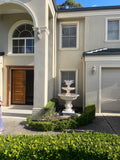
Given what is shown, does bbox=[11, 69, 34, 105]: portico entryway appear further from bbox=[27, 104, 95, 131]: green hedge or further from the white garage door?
the white garage door

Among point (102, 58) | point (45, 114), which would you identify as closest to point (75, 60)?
point (102, 58)

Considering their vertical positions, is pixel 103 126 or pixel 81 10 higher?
pixel 81 10

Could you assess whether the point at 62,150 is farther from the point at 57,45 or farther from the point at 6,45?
the point at 6,45

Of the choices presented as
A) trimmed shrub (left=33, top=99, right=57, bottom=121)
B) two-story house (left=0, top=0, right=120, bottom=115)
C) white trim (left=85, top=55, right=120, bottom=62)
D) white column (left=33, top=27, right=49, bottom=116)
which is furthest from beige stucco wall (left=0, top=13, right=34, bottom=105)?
white trim (left=85, top=55, right=120, bottom=62)

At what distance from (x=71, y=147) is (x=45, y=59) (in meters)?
4.42

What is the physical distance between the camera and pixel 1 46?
845cm

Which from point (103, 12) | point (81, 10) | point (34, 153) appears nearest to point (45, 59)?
point (34, 153)

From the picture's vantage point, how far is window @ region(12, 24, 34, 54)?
27.8 ft

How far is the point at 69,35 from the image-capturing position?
8.82m

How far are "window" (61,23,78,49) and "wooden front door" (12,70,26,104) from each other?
149 inches

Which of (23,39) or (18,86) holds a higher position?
(23,39)

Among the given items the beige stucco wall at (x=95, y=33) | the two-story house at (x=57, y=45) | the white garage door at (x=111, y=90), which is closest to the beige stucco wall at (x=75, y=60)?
the two-story house at (x=57, y=45)

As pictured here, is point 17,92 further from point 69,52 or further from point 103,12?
point 103,12

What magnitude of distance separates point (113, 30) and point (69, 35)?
3127mm
